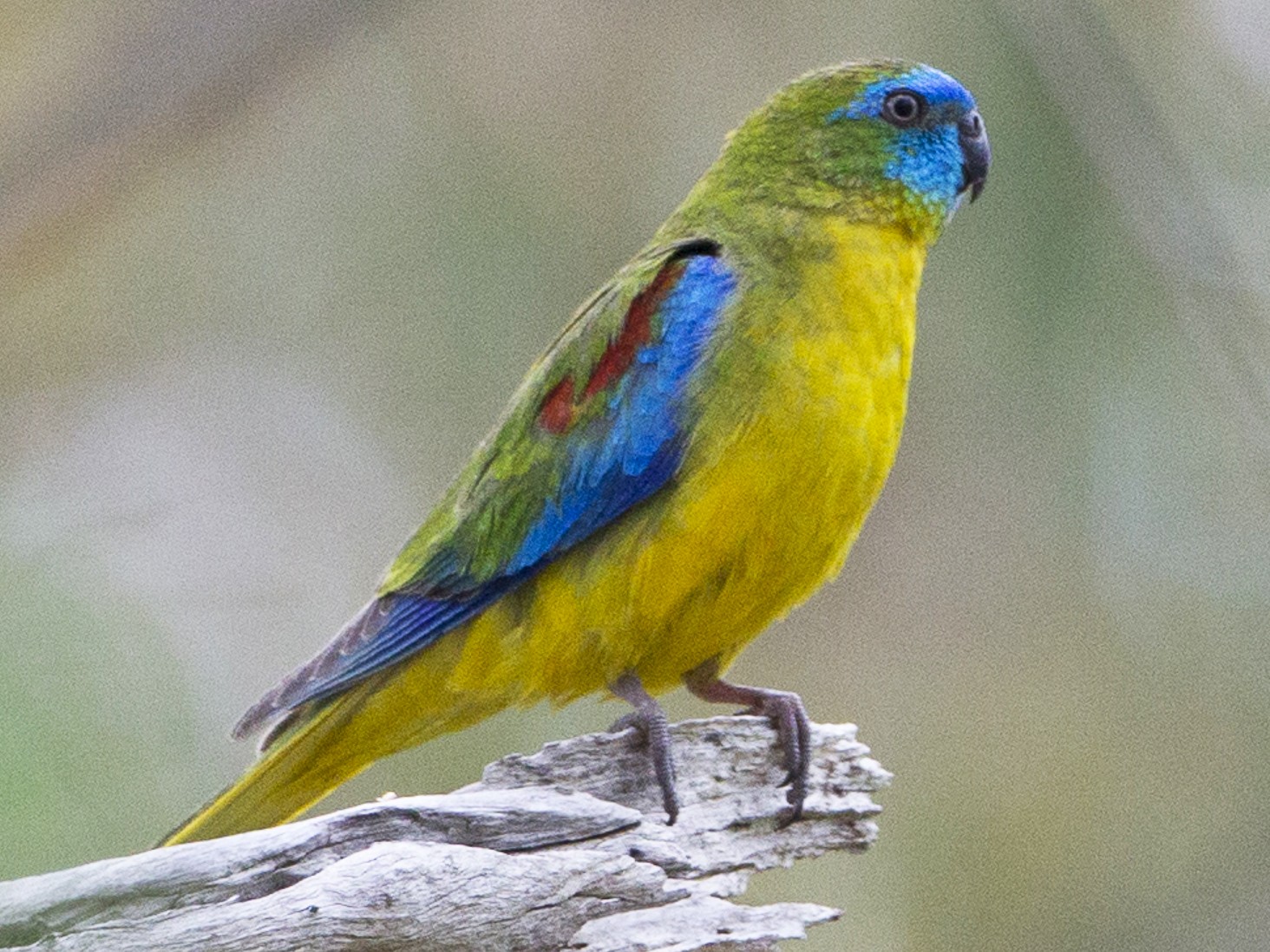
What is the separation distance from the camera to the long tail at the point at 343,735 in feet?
14.9

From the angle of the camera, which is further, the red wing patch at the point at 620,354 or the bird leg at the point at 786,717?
the red wing patch at the point at 620,354

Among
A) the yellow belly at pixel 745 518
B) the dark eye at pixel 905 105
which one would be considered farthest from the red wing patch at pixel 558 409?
the dark eye at pixel 905 105

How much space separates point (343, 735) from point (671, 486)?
1173mm

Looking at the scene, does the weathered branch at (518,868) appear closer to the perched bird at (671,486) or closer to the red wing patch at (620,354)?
the perched bird at (671,486)

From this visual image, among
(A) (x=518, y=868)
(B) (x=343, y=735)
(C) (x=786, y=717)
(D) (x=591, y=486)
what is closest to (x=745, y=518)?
(D) (x=591, y=486)

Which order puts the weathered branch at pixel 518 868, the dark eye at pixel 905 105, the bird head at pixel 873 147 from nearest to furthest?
the weathered branch at pixel 518 868
the bird head at pixel 873 147
the dark eye at pixel 905 105

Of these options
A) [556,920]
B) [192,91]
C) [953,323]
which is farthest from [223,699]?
[953,323]

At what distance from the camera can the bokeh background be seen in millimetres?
6176

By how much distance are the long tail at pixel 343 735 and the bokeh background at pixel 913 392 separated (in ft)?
1.80

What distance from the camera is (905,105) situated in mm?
4930

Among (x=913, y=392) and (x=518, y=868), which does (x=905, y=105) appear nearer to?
(x=913, y=392)

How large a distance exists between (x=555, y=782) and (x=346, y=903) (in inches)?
34.7

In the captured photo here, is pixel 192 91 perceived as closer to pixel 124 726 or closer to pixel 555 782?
pixel 124 726

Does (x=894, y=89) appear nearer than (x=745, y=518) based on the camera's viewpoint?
No
